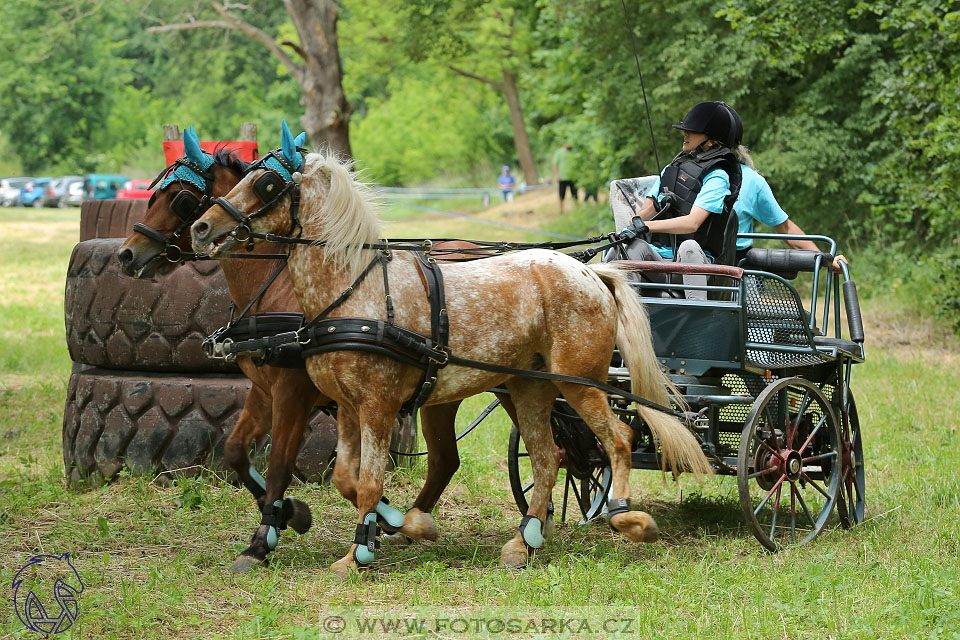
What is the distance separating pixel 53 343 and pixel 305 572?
30.2ft

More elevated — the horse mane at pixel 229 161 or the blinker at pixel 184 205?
the horse mane at pixel 229 161

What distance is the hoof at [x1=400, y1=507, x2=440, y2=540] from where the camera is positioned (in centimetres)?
537

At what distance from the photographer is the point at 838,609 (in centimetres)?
434

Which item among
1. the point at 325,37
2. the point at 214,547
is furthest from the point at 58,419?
the point at 325,37

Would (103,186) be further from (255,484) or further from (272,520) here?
(272,520)

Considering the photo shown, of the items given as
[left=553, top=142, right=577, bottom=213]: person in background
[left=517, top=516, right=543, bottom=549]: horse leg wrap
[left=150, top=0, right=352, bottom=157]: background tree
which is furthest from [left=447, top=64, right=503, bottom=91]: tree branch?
[left=517, top=516, right=543, bottom=549]: horse leg wrap

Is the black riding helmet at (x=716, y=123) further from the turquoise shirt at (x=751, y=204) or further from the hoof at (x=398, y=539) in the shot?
the hoof at (x=398, y=539)

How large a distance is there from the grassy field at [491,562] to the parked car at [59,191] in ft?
116

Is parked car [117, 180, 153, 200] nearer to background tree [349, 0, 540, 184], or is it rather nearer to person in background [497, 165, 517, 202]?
background tree [349, 0, 540, 184]

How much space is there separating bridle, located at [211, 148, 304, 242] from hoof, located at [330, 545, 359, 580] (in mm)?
1530

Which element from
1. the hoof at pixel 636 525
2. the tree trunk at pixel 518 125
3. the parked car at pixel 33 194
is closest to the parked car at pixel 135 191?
the parked car at pixel 33 194

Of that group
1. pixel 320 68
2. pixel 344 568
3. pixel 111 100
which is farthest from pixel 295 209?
pixel 111 100

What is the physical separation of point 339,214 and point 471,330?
32.5 inches

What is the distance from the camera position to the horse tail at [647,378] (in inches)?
207
